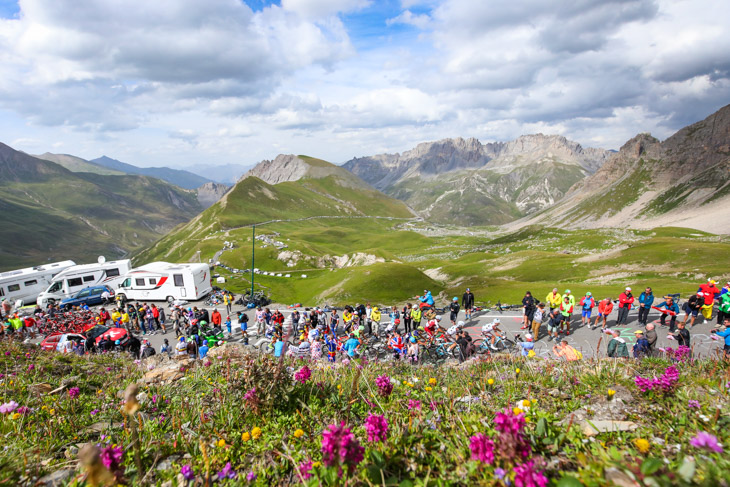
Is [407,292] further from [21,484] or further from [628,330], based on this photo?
[21,484]

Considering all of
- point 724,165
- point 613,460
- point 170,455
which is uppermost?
point 724,165

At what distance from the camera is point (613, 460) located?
3.38 meters

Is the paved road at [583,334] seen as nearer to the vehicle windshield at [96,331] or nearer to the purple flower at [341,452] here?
the vehicle windshield at [96,331]

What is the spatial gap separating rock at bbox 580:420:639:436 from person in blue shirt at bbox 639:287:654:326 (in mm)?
19838

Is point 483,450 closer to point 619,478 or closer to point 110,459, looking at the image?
point 619,478

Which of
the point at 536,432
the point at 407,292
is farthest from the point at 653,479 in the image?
the point at 407,292

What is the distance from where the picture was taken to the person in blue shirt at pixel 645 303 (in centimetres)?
2028

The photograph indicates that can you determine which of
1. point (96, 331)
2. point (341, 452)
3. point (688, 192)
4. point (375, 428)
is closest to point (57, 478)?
point (341, 452)

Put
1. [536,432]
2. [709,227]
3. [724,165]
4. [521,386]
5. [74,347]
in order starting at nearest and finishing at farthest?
[536,432] → [521,386] → [74,347] → [709,227] → [724,165]

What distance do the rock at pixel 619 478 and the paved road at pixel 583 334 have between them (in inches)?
531

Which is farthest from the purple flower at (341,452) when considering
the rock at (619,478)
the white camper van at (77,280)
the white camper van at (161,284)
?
the white camper van at (77,280)

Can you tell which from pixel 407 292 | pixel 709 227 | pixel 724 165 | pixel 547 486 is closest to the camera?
pixel 547 486

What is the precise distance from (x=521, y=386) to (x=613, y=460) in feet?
13.4

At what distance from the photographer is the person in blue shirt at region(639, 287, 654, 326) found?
20.3m
